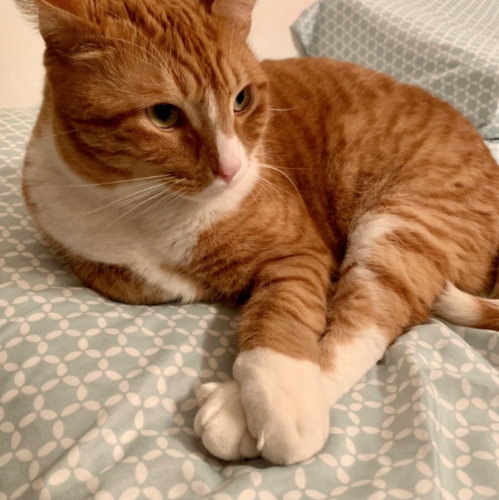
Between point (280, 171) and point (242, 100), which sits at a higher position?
point (242, 100)

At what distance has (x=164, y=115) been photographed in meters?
1.01

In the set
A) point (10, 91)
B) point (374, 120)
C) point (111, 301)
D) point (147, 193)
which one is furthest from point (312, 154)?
point (10, 91)

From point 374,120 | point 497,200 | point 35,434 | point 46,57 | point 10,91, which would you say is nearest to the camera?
point 35,434

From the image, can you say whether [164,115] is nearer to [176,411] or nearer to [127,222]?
[127,222]

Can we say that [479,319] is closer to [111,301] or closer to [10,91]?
[111,301]

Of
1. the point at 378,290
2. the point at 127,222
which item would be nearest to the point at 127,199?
Answer: the point at 127,222

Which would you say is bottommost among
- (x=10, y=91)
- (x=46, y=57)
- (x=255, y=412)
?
(x=10, y=91)

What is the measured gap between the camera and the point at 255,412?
0.89 m

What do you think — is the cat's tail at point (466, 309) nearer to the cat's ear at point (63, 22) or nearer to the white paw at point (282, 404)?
the white paw at point (282, 404)

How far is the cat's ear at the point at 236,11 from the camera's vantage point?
3.71 ft

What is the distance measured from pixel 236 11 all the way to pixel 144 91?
36 centimetres

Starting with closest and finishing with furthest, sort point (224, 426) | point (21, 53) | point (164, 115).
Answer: point (224, 426) → point (164, 115) → point (21, 53)

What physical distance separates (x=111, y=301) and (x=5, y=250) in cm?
34

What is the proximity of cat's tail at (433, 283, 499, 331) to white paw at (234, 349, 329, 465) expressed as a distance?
460mm
